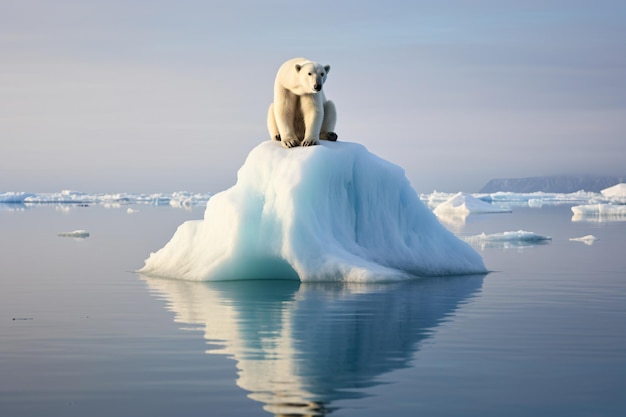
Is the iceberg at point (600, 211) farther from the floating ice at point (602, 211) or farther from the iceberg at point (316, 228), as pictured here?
the iceberg at point (316, 228)

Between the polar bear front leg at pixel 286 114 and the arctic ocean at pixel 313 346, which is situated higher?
the polar bear front leg at pixel 286 114

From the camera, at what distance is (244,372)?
22.3ft

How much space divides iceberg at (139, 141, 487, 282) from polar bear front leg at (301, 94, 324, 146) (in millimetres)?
252

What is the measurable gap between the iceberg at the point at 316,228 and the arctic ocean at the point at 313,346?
35 cm

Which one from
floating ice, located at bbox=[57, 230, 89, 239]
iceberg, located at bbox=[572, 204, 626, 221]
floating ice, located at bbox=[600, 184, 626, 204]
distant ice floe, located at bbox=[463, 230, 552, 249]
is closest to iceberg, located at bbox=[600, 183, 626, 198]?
floating ice, located at bbox=[600, 184, 626, 204]

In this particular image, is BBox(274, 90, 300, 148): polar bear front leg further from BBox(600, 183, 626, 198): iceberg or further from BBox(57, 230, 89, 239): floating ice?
BBox(600, 183, 626, 198): iceberg

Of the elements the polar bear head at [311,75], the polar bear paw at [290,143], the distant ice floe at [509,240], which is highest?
the polar bear head at [311,75]

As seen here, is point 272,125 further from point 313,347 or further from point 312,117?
point 313,347

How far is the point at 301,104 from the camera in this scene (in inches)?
579

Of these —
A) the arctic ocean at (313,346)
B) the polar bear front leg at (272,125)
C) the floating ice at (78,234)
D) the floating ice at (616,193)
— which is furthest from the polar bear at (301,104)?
the floating ice at (616,193)

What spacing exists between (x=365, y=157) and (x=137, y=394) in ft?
30.8

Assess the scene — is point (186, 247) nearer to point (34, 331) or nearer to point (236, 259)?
point (236, 259)

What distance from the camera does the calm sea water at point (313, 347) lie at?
5.93m

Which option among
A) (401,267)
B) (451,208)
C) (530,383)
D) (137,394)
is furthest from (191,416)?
(451,208)
